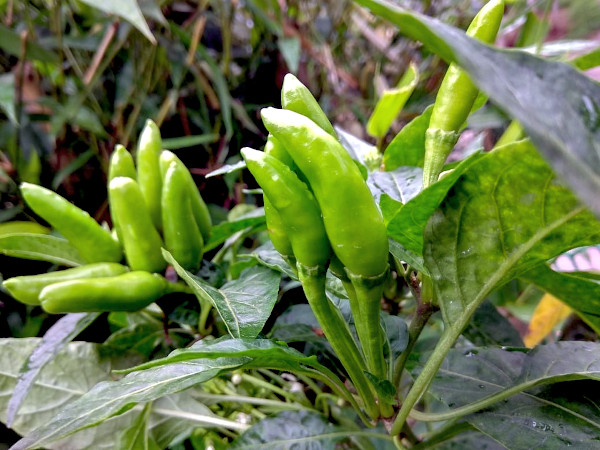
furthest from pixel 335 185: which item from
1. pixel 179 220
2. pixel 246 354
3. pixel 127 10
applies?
pixel 127 10

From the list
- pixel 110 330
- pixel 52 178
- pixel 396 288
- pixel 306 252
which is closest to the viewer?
pixel 306 252

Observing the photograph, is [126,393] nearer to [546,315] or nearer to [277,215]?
[277,215]

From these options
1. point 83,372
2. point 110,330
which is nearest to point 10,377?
point 83,372

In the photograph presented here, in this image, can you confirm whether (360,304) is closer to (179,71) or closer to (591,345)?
(591,345)

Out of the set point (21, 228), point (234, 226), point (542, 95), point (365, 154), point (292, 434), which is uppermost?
point (542, 95)

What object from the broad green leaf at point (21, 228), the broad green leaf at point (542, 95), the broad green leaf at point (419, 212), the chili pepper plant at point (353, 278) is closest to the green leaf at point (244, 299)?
the chili pepper plant at point (353, 278)

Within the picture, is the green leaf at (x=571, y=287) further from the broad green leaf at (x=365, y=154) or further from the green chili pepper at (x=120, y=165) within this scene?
the green chili pepper at (x=120, y=165)

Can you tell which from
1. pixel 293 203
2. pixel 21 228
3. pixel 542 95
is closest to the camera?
pixel 542 95
